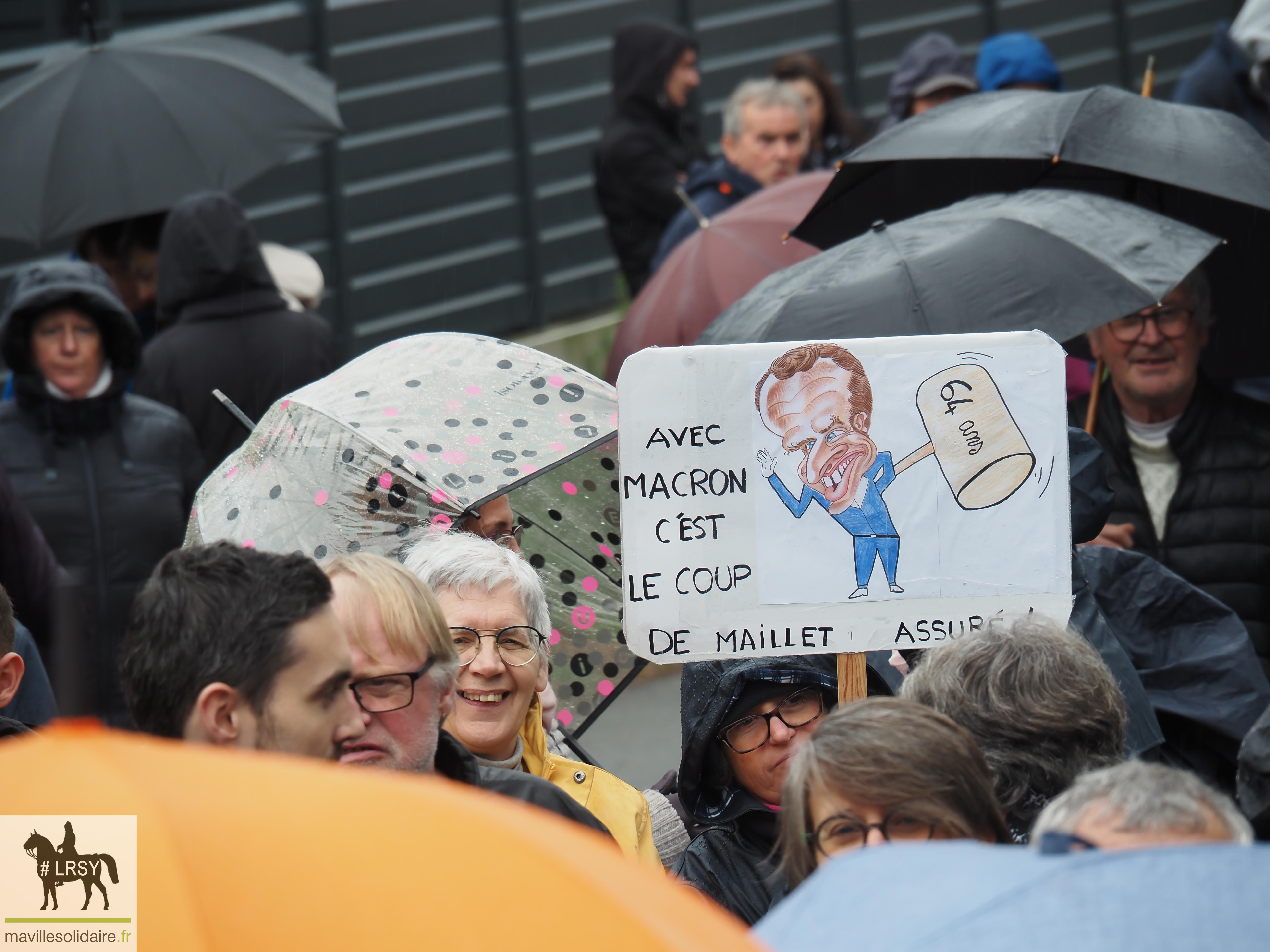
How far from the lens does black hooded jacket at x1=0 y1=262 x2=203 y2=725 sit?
4.91 meters

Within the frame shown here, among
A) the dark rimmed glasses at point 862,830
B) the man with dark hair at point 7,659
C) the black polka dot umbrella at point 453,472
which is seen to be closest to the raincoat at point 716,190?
the black polka dot umbrella at point 453,472

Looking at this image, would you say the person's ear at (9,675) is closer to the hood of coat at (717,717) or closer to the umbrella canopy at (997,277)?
the hood of coat at (717,717)

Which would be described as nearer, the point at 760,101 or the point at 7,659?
the point at 7,659

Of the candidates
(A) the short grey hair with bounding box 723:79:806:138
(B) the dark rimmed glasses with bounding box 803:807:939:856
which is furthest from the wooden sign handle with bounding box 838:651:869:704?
(A) the short grey hair with bounding box 723:79:806:138

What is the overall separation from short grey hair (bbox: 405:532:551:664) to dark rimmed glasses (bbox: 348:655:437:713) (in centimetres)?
50

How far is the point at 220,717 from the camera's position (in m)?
2.31

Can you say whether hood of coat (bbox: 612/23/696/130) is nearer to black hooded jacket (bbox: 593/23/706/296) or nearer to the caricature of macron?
black hooded jacket (bbox: 593/23/706/296)

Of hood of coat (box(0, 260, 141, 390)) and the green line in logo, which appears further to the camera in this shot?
hood of coat (box(0, 260, 141, 390))

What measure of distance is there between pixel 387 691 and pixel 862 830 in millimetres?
811

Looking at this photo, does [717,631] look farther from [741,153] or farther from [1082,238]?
[741,153]

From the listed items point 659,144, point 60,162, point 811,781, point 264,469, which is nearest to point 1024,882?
point 811,781

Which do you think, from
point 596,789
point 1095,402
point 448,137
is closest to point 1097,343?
point 1095,402

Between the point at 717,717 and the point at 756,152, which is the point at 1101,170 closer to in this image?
the point at 717,717

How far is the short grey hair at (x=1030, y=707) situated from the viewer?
103 inches
